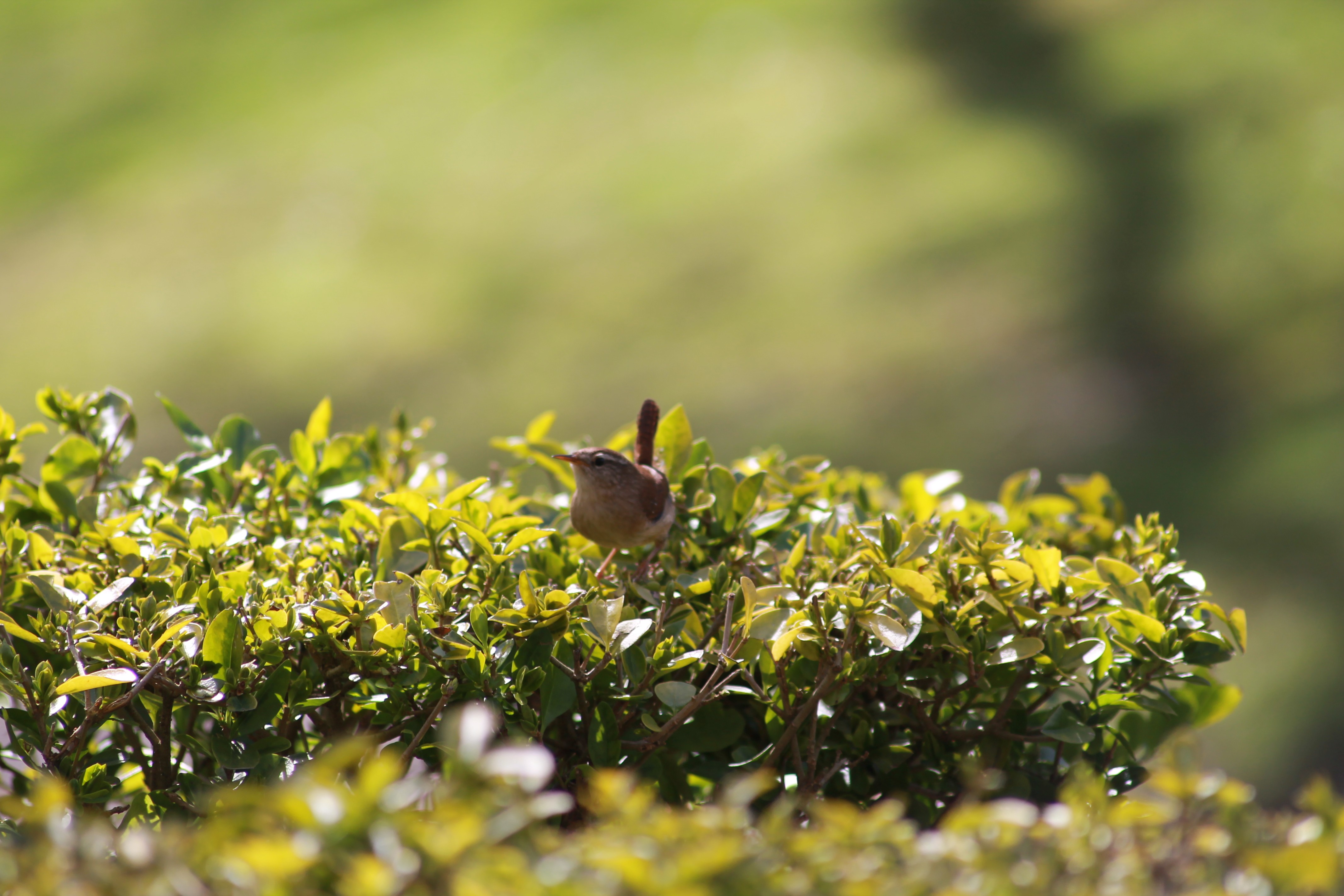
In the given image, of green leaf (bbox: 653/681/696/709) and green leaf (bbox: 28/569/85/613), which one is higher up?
green leaf (bbox: 653/681/696/709)

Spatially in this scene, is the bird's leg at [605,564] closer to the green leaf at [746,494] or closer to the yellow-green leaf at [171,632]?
the green leaf at [746,494]

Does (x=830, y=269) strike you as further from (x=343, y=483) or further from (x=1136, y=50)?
(x=343, y=483)

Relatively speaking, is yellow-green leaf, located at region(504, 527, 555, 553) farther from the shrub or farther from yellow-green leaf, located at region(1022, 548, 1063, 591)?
yellow-green leaf, located at region(1022, 548, 1063, 591)

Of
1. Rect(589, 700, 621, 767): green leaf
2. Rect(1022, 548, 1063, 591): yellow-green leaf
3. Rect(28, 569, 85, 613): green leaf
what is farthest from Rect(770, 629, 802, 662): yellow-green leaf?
Rect(28, 569, 85, 613): green leaf

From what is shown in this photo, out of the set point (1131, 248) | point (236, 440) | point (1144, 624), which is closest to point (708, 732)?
point (1144, 624)

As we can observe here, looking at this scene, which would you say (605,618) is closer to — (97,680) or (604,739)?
(604,739)

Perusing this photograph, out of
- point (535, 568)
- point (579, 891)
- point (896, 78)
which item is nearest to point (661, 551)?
point (535, 568)

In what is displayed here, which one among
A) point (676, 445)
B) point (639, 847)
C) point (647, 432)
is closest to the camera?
point (639, 847)
